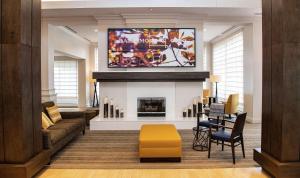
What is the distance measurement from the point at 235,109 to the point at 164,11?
3.95 meters

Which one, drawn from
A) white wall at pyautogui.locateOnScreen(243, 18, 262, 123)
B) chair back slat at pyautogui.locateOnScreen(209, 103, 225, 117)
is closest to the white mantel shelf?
chair back slat at pyautogui.locateOnScreen(209, 103, 225, 117)

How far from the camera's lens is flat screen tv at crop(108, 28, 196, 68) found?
730cm

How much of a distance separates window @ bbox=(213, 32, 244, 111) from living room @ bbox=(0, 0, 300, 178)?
40 mm

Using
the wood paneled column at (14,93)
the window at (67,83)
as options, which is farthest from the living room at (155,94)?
the window at (67,83)

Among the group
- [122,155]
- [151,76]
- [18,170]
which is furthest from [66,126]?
[151,76]

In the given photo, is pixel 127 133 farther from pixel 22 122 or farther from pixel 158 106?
pixel 22 122

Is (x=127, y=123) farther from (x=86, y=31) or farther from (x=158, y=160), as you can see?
(x=86, y=31)

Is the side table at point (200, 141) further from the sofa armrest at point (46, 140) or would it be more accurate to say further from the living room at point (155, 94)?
the sofa armrest at point (46, 140)

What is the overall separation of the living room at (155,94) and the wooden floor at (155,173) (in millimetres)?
16

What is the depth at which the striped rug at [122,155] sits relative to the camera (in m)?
4.30

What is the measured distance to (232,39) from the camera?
10094 mm

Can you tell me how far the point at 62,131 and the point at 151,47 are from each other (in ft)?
11.5

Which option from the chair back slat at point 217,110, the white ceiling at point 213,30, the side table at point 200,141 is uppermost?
the white ceiling at point 213,30

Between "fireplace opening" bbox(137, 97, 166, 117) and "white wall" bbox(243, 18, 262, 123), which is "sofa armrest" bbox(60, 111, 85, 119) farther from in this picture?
"white wall" bbox(243, 18, 262, 123)
